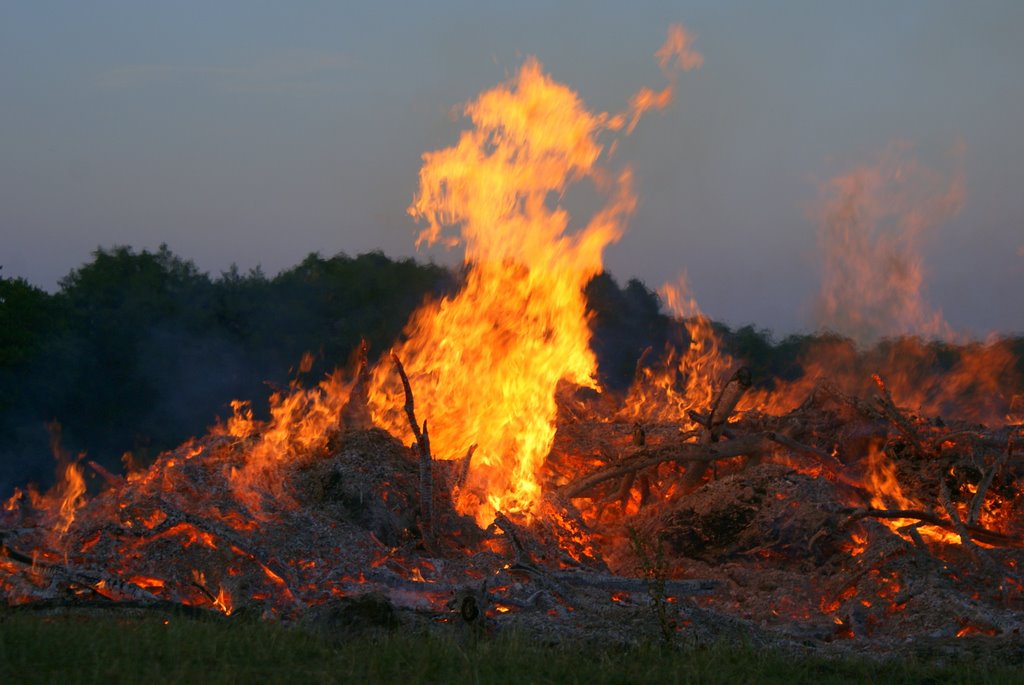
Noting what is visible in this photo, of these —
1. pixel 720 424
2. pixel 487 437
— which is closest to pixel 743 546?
pixel 720 424

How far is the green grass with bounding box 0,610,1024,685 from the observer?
5.17m

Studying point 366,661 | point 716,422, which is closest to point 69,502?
point 366,661

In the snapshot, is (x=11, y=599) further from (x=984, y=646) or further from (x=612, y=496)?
(x=612, y=496)

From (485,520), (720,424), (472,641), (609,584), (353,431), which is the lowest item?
(472,641)

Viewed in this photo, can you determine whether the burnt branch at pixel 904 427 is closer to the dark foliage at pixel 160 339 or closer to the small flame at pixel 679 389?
the small flame at pixel 679 389

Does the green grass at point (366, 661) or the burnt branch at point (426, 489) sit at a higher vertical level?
the burnt branch at point (426, 489)

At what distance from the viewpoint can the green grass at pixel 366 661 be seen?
5.17 m

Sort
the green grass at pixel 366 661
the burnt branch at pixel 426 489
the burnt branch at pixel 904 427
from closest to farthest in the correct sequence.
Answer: the green grass at pixel 366 661
the burnt branch at pixel 426 489
the burnt branch at pixel 904 427

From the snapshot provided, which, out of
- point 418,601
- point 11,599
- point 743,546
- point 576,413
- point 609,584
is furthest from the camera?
point 576,413

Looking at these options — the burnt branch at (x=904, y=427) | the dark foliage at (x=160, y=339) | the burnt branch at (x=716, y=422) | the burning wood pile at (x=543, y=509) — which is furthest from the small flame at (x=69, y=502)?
the dark foliage at (x=160, y=339)

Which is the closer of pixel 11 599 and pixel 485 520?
pixel 11 599

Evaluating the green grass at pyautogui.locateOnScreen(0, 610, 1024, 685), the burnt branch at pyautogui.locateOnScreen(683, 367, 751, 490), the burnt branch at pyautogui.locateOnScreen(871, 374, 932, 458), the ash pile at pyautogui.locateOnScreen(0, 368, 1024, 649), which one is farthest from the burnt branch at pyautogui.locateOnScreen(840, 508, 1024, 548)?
the green grass at pyautogui.locateOnScreen(0, 610, 1024, 685)

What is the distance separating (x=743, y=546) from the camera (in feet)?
36.3

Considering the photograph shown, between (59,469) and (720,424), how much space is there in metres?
13.5
